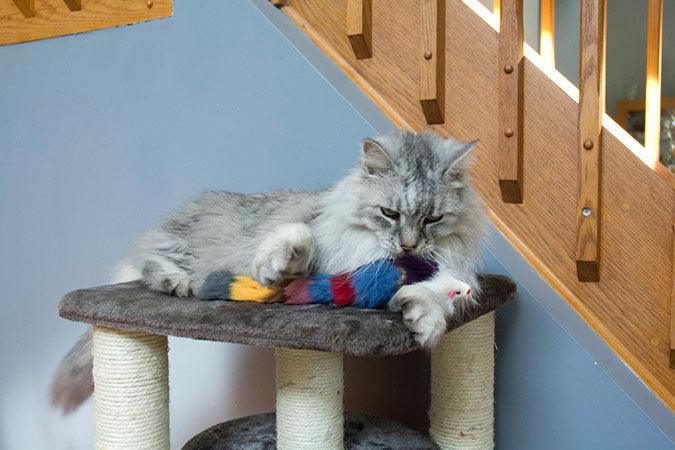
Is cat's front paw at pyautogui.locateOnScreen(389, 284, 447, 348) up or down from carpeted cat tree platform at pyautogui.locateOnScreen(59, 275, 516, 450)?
up

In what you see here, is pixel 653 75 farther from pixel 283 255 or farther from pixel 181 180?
pixel 181 180

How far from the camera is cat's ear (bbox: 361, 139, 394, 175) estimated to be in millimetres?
1207

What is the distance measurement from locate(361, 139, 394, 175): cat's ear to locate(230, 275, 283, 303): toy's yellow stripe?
310mm

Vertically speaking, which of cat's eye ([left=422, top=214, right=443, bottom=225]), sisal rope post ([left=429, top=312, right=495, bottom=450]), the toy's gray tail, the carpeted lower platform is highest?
cat's eye ([left=422, top=214, right=443, bottom=225])

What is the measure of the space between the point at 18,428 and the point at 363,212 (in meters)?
1.92

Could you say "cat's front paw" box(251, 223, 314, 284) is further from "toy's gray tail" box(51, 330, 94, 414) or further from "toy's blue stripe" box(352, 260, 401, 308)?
"toy's gray tail" box(51, 330, 94, 414)

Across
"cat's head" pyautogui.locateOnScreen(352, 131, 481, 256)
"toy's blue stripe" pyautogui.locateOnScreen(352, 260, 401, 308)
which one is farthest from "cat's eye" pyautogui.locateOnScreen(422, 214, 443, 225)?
"toy's blue stripe" pyautogui.locateOnScreen(352, 260, 401, 308)

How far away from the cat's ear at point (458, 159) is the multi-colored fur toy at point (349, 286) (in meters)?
0.19

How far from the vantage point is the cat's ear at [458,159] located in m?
1.21

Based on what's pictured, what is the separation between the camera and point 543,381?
1541 millimetres

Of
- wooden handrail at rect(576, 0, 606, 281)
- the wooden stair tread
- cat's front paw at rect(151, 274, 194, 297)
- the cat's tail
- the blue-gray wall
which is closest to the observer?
the wooden stair tread

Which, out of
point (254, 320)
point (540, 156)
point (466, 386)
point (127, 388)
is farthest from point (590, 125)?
point (127, 388)

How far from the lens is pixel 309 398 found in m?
1.20

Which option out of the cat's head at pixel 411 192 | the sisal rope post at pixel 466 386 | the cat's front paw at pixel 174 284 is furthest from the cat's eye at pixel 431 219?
the cat's front paw at pixel 174 284
